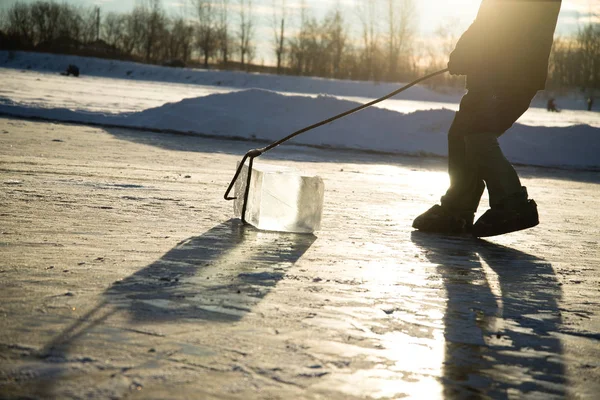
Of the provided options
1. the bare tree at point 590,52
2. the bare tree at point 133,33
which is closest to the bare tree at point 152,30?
the bare tree at point 133,33

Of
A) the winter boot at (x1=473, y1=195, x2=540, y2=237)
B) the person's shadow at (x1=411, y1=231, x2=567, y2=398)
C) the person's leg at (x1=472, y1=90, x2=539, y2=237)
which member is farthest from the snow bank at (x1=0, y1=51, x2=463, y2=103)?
the person's shadow at (x1=411, y1=231, x2=567, y2=398)

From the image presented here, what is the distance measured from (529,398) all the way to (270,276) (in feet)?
4.21

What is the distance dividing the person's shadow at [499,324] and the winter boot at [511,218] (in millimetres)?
160

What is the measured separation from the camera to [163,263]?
290cm

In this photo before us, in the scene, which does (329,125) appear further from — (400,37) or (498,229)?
(400,37)

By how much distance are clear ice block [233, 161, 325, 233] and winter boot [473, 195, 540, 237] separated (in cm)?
91

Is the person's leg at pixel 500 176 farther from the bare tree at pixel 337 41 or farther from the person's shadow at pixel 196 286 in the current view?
the bare tree at pixel 337 41

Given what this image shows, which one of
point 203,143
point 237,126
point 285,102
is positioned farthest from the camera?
point 285,102

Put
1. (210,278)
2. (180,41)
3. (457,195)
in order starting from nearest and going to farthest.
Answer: (210,278), (457,195), (180,41)

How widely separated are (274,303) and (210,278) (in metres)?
0.39

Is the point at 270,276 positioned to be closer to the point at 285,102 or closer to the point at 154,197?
the point at 154,197

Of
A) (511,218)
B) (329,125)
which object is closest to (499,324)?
(511,218)

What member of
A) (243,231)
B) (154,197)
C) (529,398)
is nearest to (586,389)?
(529,398)

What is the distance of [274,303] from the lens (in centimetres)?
240
